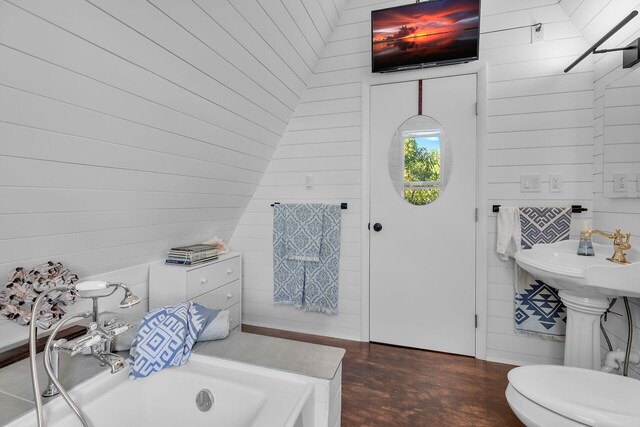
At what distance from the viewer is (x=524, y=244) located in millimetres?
2043

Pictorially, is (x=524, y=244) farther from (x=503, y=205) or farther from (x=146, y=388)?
(x=146, y=388)

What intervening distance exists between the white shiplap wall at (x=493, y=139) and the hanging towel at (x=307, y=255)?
9 centimetres

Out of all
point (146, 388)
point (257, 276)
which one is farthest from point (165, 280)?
point (146, 388)

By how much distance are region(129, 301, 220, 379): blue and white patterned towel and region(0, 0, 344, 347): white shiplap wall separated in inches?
27.5

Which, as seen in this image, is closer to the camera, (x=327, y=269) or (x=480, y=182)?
(x=480, y=182)

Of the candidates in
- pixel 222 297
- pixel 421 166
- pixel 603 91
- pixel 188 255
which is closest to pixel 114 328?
pixel 188 255

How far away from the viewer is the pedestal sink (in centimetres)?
132

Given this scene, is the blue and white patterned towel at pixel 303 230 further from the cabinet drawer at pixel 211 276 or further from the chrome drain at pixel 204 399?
the chrome drain at pixel 204 399

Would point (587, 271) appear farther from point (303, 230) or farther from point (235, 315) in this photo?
point (235, 315)

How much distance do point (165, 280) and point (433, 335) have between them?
1.96 metres

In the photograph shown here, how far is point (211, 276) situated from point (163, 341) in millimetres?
1158

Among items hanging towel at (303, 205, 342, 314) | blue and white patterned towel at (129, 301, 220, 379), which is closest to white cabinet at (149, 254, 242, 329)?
hanging towel at (303, 205, 342, 314)

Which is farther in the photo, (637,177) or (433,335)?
(433,335)

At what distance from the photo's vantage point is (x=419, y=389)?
185cm
